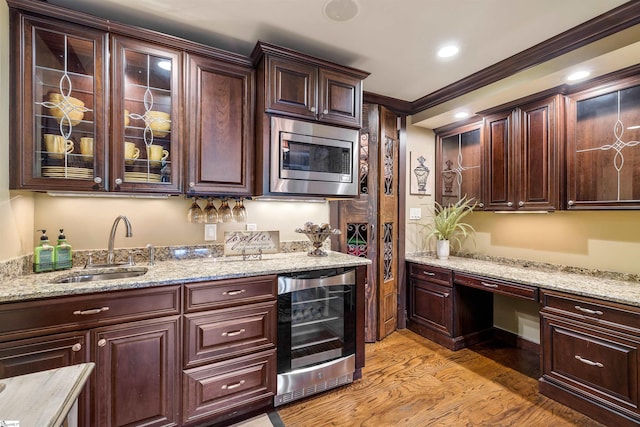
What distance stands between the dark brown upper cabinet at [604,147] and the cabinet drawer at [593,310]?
76cm

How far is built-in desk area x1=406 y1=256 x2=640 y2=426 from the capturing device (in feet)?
5.82

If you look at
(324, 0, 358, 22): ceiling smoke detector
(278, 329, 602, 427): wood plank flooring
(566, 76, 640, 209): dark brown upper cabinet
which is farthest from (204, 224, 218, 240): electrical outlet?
(566, 76, 640, 209): dark brown upper cabinet

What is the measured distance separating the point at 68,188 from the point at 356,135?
81.4 inches

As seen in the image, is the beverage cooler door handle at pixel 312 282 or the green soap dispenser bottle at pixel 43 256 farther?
the beverage cooler door handle at pixel 312 282

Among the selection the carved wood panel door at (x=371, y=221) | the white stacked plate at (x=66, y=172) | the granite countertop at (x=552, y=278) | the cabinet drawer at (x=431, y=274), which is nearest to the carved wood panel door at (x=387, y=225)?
the carved wood panel door at (x=371, y=221)

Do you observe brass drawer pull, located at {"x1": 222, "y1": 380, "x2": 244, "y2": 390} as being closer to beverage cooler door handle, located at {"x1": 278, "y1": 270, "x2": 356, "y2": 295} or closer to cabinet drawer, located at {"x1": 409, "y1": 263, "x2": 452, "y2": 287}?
beverage cooler door handle, located at {"x1": 278, "y1": 270, "x2": 356, "y2": 295}

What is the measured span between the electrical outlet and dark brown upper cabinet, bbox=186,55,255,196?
407 mm

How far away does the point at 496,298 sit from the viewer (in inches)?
124

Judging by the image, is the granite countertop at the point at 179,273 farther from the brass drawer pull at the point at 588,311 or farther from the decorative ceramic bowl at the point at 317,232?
the brass drawer pull at the point at 588,311

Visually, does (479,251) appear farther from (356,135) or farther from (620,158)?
(356,135)

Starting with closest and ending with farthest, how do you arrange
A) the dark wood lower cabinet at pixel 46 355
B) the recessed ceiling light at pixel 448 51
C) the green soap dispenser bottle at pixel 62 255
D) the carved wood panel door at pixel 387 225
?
the dark wood lower cabinet at pixel 46 355, the green soap dispenser bottle at pixel 62 255, the recessed ceiling light at pixel 448 51, the carved wood panel door at pixel 387 225

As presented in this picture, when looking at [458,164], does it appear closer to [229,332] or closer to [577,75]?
[577,75]

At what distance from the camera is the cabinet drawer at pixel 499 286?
2.26m

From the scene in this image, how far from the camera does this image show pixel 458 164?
3.34m
